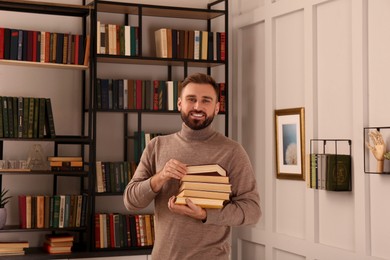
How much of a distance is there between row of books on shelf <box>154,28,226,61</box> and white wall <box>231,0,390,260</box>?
9.0 inches

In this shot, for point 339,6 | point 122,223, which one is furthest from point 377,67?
point 122,223

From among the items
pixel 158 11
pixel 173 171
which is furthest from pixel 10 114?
pixel 173 171

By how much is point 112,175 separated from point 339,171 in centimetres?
184

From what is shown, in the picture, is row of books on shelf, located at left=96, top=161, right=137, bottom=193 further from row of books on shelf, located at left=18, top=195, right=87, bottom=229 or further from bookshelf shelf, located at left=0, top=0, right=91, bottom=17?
bookshelf shelf, located at left=0, top=0, right=91, bottom=17

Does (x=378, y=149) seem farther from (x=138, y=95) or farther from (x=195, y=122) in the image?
(x=138, y=95)

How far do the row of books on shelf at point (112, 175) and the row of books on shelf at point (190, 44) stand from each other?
3.03ft

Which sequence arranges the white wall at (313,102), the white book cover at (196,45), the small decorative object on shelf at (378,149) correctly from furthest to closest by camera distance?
the white book cover at (196,45), the white wall at (313,102), the small decorative object on shelf at (378,149)

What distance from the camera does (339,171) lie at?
166 inches

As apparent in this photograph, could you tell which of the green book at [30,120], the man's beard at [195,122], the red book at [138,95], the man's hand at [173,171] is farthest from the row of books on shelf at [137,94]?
the man's hand at [173,171]

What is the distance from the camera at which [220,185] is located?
2.50 metres

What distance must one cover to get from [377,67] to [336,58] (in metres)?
0.44

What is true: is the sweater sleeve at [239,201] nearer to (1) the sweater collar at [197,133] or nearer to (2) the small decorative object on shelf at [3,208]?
(1) the sweater collar at [197,133]

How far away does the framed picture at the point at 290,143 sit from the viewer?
15.7 ft

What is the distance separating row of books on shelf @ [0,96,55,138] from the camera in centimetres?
490
